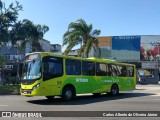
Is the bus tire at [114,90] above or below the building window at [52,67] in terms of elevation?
below

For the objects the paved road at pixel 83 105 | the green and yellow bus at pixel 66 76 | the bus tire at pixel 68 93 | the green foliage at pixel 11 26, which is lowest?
the paved road at pixel 83 105

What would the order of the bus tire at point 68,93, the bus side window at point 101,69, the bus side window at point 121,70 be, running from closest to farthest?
the bus tire at point 68,93 → the bus side window at point 101,69 → the bus side window at point 121,70

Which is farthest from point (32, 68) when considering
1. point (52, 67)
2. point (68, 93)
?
point (68, 93)

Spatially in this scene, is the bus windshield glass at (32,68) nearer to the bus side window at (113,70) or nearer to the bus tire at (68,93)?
the bus tire at (68,93)

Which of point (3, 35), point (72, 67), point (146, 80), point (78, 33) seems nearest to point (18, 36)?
point (3, 35)

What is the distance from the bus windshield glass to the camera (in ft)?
67.6

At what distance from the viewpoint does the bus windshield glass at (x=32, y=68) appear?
67.6 ft

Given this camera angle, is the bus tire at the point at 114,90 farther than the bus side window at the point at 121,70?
No

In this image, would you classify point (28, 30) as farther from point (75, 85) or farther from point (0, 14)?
point (75, 85)

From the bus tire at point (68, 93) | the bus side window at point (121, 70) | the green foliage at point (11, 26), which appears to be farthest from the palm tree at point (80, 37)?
the bus tire at point (68, 93)

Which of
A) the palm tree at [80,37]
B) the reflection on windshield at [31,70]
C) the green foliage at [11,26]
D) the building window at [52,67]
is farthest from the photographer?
the palm tree at [80,37]

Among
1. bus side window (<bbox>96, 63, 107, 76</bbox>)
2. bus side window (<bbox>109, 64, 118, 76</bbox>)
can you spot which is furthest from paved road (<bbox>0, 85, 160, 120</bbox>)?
bus side window (<bbox>109, 64, 118, 76</bbox>)

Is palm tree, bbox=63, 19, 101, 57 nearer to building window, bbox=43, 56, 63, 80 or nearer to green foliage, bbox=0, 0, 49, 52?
green foliage, bbox=0, 0, 49, 52

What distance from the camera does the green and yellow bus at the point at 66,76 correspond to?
20.7m
